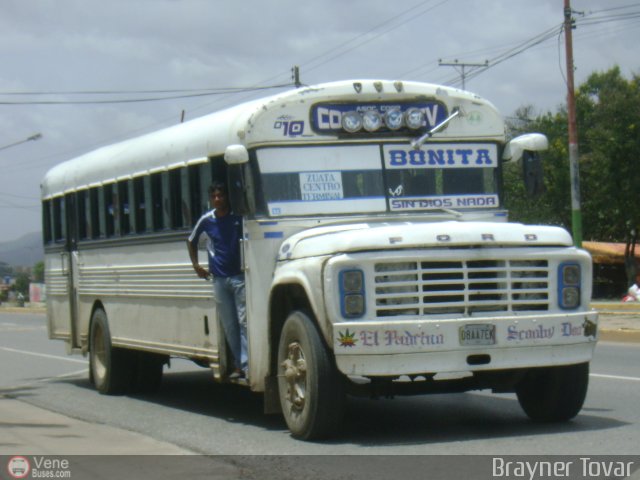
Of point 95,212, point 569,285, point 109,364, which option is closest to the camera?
point 569,285

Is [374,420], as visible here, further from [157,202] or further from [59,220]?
[59,220]

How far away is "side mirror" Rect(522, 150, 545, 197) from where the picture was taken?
9.93 metres

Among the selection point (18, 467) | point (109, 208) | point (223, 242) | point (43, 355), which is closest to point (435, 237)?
point (223, 242)

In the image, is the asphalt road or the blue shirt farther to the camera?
the blue shirt

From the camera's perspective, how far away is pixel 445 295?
833 centimetres

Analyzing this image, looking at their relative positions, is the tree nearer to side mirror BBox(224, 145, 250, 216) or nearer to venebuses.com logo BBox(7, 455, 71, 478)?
side mirror BBox(224, 145, 250, 216)

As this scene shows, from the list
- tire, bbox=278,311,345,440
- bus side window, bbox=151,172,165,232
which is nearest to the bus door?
bus side window, bbox=151,172,165,232

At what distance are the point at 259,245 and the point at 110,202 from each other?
14.0 feet

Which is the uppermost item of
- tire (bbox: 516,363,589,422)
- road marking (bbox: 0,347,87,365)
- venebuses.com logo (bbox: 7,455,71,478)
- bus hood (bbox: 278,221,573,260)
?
bus hood (bbox: 278,221,573,260)

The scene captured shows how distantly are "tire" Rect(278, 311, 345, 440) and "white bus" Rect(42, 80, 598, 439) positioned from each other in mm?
14

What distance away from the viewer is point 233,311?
32.1ft

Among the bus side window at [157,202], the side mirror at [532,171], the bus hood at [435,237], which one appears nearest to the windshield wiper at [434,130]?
the side mirror at [532,171]

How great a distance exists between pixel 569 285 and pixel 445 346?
1117 millimetres

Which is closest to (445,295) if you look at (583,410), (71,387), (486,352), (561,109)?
(486,352)
